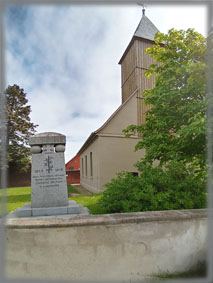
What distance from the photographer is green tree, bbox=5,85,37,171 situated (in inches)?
902

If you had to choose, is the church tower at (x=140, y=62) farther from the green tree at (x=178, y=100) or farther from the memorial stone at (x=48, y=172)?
the memorial stone at (x=48, y=172)

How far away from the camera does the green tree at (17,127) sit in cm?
2291

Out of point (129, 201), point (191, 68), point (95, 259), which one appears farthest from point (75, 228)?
point (191, 68)

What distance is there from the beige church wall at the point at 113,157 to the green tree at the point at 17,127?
14.3 meters

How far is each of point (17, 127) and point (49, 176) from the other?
2168 cm

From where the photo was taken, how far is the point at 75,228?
3176 millimetres

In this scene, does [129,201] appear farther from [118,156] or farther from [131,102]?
[131,102]

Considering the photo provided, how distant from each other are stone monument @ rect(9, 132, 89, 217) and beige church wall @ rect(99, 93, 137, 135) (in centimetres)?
744

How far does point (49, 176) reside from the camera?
4746 millimetres

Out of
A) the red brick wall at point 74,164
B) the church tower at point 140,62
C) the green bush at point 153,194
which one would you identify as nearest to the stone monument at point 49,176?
the green bush at point 153,194

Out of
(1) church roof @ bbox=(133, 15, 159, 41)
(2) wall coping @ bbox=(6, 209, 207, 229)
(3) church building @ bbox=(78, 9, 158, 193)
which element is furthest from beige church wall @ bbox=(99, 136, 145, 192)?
(2) wall coping @ bbox=(6, 209, 207, 229)

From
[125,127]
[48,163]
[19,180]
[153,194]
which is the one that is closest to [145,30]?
[125,127]

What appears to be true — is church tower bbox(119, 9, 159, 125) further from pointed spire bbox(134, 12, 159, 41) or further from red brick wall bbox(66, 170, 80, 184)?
red brick wall bbox(66, 170, 80, 184)

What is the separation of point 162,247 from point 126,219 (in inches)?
31.4
